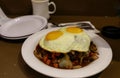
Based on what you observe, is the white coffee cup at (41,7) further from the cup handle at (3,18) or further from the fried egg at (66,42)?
the fried egg at (66,42)

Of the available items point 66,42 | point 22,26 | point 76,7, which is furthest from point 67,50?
point 76,7

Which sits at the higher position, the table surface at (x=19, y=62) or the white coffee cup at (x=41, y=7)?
the white coffee cup at (x=41, y=7)

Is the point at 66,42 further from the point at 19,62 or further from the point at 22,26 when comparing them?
the point at 22,26

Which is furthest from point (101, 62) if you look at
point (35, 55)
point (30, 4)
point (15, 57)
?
point (30, 4)

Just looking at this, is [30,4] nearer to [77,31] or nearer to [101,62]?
[77,31]

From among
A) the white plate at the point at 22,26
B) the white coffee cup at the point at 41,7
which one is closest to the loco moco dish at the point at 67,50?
the white plate at the point at 22,26
